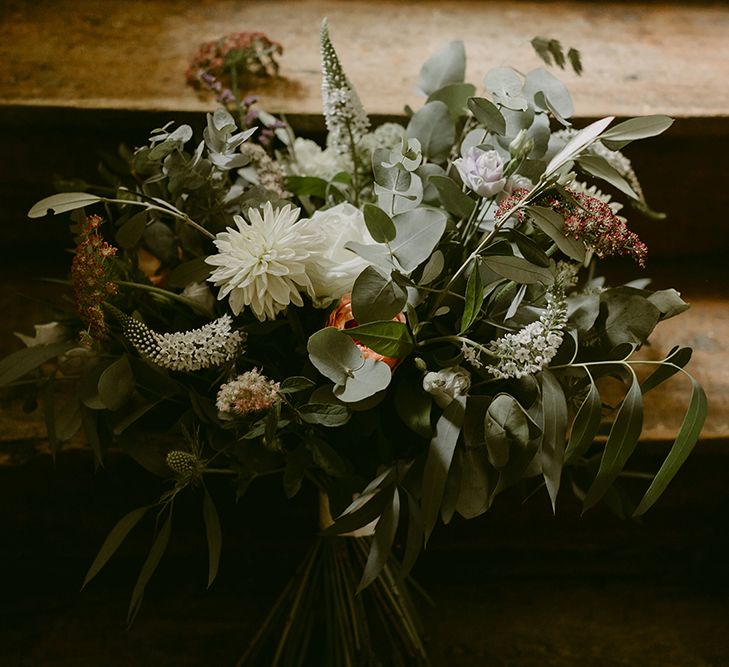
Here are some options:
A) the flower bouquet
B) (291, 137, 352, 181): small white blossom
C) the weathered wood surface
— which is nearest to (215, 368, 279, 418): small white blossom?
the flower bouquet

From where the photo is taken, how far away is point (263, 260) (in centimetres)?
62

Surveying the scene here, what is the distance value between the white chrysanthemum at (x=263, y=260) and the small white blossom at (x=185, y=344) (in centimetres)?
4

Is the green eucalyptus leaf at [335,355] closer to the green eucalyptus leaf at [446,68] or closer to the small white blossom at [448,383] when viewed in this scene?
the small white blossom at [448,383]

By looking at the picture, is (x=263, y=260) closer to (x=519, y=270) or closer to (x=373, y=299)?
(x=373, y=299)

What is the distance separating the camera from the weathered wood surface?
3.67 feet

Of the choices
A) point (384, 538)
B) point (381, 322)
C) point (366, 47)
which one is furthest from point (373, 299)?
point (366, 47)

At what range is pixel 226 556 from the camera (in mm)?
1130

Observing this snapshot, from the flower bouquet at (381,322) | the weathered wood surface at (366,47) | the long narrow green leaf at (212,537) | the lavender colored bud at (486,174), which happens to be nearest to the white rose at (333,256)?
the flower bouquet at (381,322)

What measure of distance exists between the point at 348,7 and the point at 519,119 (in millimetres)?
749

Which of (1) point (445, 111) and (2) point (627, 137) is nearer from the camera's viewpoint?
(2) point (627, 137)

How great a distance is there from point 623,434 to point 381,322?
240 mm

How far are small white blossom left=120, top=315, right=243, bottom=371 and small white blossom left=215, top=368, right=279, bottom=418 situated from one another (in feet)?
0.12

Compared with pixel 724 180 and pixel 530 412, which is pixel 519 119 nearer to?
pixel 530 412

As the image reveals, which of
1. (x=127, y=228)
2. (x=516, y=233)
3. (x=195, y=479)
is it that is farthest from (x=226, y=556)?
(x=516, y=233)
